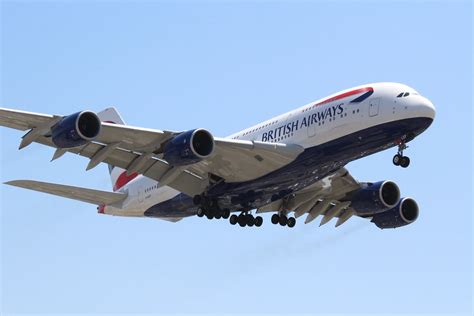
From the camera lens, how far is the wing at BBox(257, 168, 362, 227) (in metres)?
50.2

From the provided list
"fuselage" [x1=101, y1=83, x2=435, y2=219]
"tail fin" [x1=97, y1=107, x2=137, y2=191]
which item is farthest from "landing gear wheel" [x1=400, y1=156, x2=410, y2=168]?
"tail fin" [x1=97, y1=107, x2=137, y2=191]

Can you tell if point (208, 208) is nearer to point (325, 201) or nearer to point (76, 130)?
point (325, 201)

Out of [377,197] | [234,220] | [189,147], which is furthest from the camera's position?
[377,197]

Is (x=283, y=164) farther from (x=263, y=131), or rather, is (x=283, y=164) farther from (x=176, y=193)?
(x=176, y=193)

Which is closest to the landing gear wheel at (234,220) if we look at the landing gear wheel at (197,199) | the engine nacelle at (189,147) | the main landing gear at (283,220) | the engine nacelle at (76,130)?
the main landing gear at (283,220)

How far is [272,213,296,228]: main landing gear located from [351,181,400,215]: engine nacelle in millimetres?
3345

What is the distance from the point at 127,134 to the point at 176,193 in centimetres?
681

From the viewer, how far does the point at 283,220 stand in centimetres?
5053

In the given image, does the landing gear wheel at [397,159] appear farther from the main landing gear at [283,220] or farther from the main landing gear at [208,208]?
the main landing gear at [283,220]

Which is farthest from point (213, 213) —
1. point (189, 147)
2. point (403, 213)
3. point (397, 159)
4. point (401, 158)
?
point (403, 213)

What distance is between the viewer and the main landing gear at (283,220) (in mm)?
50500

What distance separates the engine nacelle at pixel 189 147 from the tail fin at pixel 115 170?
9064 mm

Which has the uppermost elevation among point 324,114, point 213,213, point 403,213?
point 324,114

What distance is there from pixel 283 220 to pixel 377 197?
4.57m
